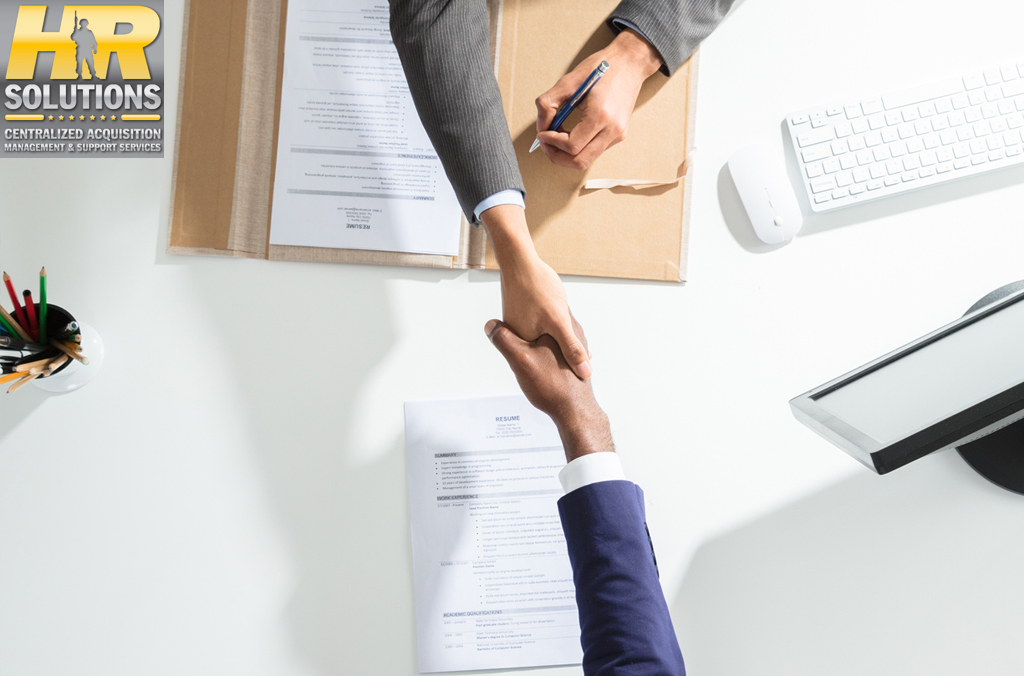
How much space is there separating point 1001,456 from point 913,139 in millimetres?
469

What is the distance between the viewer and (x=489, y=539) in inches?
35.0

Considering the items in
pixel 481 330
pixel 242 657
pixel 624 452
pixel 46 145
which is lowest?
pixel 242 657

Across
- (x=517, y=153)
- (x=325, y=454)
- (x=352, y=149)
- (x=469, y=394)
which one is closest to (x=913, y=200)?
(x=517, y=153)

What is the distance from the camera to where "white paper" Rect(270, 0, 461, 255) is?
0.94m

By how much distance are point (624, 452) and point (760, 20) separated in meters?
0.69

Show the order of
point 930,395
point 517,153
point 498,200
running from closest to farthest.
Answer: point 930,395 → point 498,200 → point 517,153

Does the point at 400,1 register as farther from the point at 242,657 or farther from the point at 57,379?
the point at 242,657

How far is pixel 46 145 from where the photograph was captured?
968 mm

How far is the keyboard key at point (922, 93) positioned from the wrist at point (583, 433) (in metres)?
0.65

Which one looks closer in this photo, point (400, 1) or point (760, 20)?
point (400, 1)

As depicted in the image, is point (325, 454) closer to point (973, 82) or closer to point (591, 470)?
point (591, 470)

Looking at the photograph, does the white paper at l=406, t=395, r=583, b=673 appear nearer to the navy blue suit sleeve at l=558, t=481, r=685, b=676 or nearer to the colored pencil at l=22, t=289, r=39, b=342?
the navy blue suit sleeve at l=558, t=481, r=685, b=676

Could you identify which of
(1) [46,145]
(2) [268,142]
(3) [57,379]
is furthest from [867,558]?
(1) [46,145]

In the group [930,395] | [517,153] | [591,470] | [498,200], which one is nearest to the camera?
[930,395]
